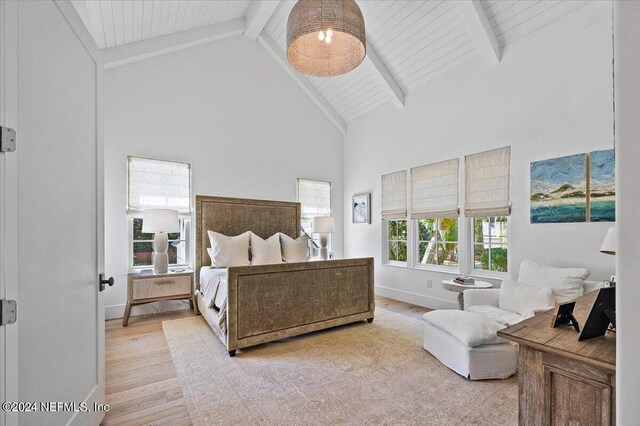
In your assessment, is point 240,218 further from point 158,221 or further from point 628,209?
point 628,209

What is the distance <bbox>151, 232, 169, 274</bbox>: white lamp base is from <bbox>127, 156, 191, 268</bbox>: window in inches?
16.0

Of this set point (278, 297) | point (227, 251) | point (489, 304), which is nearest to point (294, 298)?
point (278, 297)

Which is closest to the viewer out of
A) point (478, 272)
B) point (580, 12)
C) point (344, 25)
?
point (344, 25)

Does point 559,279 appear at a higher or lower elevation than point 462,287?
higher

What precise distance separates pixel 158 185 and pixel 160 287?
1.44 meters

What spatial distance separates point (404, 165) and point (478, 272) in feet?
6.55

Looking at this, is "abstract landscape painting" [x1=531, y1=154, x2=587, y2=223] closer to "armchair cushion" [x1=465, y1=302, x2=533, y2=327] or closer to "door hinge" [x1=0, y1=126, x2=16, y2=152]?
"armchair cushion" [x1=465, y1=302, x2=533, y2=327]

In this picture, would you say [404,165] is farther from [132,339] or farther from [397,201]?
[132,339]

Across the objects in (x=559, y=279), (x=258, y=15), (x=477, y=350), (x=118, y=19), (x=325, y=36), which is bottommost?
(x=477, y=350)

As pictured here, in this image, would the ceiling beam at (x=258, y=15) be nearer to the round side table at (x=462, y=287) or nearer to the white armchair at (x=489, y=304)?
the round side table at (x=462, y=287)

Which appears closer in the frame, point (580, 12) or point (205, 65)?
point (580, 12)

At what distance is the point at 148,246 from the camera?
14.0ft

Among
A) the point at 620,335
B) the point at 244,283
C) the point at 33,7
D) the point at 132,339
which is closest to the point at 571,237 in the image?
the point at 620,335

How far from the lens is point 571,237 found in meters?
3.12
